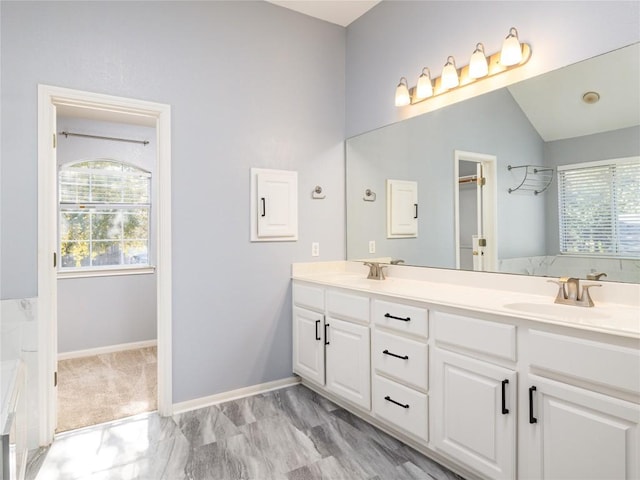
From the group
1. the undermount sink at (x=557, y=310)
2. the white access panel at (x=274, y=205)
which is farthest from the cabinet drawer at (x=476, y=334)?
the white access panel at (x=274, y=205)

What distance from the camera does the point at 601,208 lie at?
187cm

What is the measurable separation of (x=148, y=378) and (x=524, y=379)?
9.51ft

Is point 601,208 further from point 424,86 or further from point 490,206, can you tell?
point 424,86

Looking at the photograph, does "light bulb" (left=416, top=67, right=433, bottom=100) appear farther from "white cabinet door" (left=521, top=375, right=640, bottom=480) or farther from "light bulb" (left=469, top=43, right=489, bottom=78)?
"white cabinet door" (left=521, top=375, right=640, bottom=480)

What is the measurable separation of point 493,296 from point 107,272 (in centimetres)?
368

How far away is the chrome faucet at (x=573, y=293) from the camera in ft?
5.85

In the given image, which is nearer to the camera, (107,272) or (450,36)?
(450,36)

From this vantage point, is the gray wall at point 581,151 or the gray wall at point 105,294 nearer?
the gray wall at point 581,151

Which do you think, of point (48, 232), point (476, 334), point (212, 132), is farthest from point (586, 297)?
point (48, 232)

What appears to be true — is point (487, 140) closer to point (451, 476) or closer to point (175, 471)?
point (451, 476)

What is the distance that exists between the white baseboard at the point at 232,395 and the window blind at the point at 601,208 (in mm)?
2108

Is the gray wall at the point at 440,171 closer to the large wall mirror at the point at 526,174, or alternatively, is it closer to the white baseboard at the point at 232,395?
the large wall mirror at the point at 526,174

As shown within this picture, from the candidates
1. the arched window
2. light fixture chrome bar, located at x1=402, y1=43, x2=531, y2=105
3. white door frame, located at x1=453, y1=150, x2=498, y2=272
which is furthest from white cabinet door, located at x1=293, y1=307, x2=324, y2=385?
the arched window

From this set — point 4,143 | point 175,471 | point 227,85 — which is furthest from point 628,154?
point 4,143
